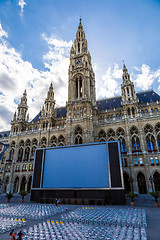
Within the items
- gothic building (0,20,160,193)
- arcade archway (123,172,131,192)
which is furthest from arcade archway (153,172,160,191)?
arcade archway (123,172,131,192)

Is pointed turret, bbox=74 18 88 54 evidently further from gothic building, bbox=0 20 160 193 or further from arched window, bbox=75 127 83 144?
arched window, bbox=75 127 83 144

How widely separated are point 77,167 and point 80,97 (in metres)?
24.0

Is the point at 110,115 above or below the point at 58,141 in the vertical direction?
above

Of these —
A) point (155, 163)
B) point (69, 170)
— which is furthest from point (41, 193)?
point (155, 163)

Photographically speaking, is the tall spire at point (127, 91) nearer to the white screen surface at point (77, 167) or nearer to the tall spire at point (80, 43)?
the tall spire at point (80, 43)

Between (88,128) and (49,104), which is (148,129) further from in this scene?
(49,104)

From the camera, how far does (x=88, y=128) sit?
126 feet

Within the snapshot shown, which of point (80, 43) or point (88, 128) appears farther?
point (80, 43)

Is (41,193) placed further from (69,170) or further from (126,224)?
(126,224)

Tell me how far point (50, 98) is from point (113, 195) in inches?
1512

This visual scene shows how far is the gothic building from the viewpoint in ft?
109

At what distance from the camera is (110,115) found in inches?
1800

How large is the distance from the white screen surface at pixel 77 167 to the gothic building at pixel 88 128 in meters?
8.90

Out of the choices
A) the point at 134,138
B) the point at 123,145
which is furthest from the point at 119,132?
the point at 134,138
